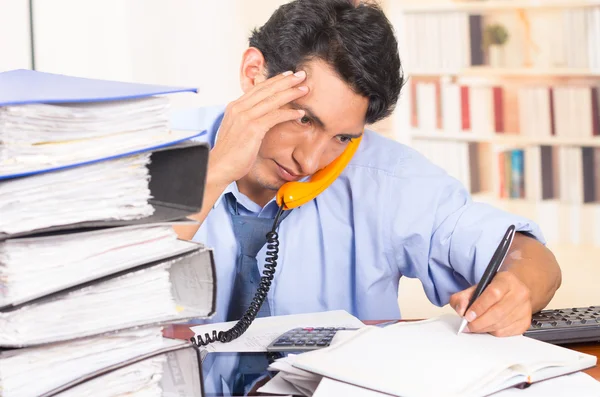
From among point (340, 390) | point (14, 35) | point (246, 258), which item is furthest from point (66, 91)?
point (14, 35)

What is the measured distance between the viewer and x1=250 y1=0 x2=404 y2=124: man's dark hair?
4.98 ft

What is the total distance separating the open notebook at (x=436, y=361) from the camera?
0.92 meters

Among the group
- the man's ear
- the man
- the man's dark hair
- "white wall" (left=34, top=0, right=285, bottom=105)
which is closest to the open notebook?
the man

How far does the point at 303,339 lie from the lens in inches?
46.9

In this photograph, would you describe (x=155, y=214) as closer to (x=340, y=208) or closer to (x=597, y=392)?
(x=597, y=392)

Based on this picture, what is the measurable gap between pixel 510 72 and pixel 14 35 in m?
2.63

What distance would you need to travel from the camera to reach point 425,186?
167cm

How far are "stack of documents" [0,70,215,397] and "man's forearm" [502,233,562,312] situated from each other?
2.35ft

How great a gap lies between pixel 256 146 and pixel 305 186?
0.25 metres

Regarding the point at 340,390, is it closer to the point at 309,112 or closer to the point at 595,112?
the point at 309,112

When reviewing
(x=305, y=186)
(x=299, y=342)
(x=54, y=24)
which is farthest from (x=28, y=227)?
(x=54, y=24)

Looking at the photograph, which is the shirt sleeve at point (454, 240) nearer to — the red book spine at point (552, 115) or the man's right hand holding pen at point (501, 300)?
the man's right hand holding pen at point (501, 300)

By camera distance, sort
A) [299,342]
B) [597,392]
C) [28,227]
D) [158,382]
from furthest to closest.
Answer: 1. [299,342]
2. [597,392]
3. [158,382]
4. [28,227]

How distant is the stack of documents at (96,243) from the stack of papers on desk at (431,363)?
0.20m
